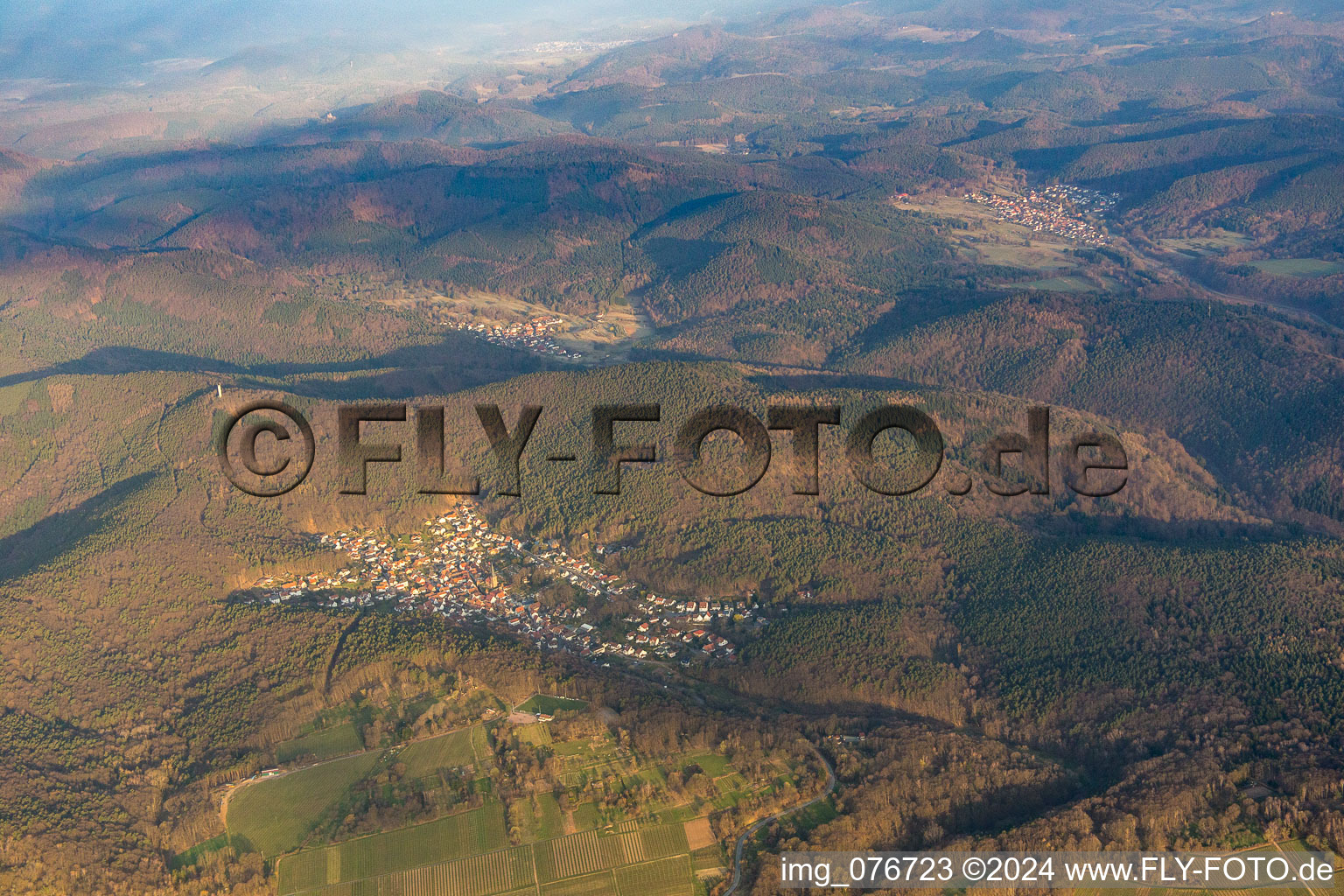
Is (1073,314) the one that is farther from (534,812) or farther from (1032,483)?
(534,812)

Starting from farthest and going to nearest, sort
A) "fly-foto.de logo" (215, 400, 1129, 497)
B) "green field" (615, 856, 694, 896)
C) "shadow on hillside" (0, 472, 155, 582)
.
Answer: "fly-foto.de logo" (215, 400, 1129, 497) → "shadow on hillside" (0, 472, 155, 582) → "green field" (615, 856, 694, 896)

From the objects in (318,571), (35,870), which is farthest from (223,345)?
(35,870)

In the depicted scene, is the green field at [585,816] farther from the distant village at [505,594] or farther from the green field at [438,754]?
the distant village at [505,594]

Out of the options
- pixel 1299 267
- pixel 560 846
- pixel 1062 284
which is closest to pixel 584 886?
pixel 560 846

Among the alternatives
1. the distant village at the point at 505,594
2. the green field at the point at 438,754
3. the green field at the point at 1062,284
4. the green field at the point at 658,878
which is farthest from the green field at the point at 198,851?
the green field at the point at 1062,284

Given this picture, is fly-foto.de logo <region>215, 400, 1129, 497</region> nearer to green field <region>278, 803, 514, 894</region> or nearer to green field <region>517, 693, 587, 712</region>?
green field <region>517, 693, 587, 712</region>

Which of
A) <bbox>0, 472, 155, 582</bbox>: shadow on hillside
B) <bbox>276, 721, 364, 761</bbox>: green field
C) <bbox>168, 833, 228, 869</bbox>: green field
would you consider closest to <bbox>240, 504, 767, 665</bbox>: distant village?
<bbox>276, 721, 364, 761</bbox>: green field
